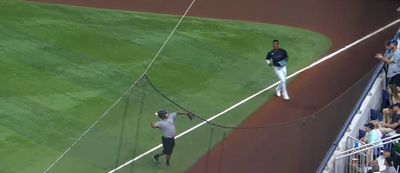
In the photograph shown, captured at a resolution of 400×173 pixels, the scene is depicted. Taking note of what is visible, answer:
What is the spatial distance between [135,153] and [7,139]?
305 cm

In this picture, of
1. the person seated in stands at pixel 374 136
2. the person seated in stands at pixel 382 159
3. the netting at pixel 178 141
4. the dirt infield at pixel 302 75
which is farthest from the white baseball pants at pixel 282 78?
the person seated in stands at pixel 382 159

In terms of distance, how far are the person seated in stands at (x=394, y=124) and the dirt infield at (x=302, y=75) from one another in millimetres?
1772

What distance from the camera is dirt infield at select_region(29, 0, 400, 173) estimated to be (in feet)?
45.3

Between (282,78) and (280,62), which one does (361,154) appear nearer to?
(282,78)

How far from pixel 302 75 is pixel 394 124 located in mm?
6936

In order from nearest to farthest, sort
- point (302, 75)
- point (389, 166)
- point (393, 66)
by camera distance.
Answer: point (389, 166) → point (393, 66) → point (302, 75)

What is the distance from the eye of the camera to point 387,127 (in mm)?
12820

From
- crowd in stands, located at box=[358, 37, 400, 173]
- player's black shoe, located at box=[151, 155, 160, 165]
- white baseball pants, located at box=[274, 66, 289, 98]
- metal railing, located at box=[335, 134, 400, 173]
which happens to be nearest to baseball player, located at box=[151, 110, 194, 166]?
player's black shoe, located at box=[151, 155, 160, 165]

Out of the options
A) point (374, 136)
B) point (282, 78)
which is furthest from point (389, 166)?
point (282, 78)

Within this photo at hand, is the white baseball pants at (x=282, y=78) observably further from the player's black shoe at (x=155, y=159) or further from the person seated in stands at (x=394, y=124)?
the player's black shoe at (x=155, y=159)

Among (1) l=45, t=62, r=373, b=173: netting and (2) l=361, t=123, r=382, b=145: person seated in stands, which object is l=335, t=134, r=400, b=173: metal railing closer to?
(2) l=361, t=123, r=382, b=145: person seated in stands

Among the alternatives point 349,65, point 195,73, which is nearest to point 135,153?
point 195,73

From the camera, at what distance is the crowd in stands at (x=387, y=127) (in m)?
11.5

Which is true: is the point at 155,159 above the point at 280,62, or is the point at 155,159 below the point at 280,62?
below
